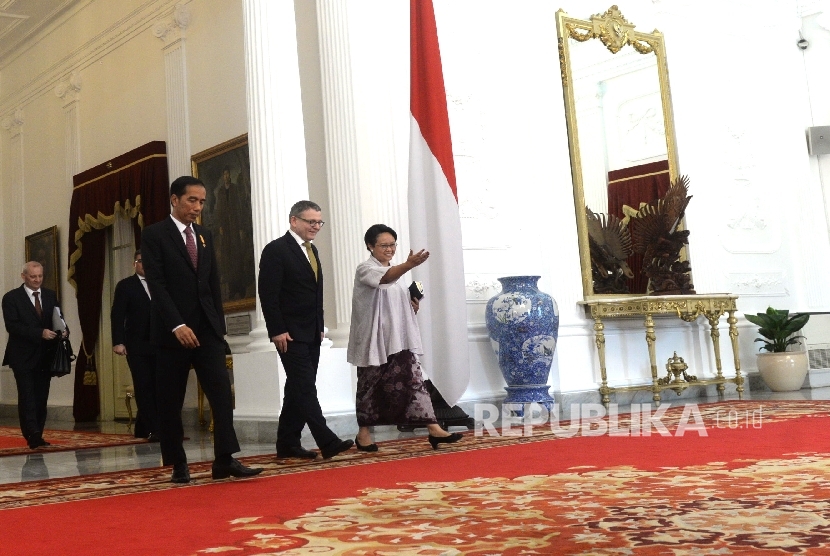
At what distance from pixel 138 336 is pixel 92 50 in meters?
6.01

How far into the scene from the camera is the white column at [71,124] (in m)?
11.5

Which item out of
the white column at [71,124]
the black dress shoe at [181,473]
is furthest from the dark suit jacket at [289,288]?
the white column at [71,124]

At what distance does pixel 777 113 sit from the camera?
1022cm

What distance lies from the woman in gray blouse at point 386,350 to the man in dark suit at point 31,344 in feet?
10.3

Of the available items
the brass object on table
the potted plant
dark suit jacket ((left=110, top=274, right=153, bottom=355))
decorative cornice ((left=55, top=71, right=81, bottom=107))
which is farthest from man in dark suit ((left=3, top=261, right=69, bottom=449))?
the potted plant

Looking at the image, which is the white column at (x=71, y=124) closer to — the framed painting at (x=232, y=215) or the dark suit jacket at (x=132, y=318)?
the framed painting at (x=232, y=215)

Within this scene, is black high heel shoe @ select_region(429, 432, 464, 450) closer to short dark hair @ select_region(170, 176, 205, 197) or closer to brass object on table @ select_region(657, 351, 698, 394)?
short dark hair @ select_region(170, 176, 205, 197)

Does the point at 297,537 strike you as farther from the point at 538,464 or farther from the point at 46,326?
the point at 46,326

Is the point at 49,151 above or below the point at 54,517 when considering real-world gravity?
above

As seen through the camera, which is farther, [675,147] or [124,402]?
[124,402]

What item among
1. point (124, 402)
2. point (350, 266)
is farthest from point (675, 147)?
point (124, 402)

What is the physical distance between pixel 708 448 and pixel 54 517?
112 inches

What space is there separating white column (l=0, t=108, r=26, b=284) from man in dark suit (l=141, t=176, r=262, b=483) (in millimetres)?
9431

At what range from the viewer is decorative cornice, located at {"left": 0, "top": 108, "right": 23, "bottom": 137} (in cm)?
1304
